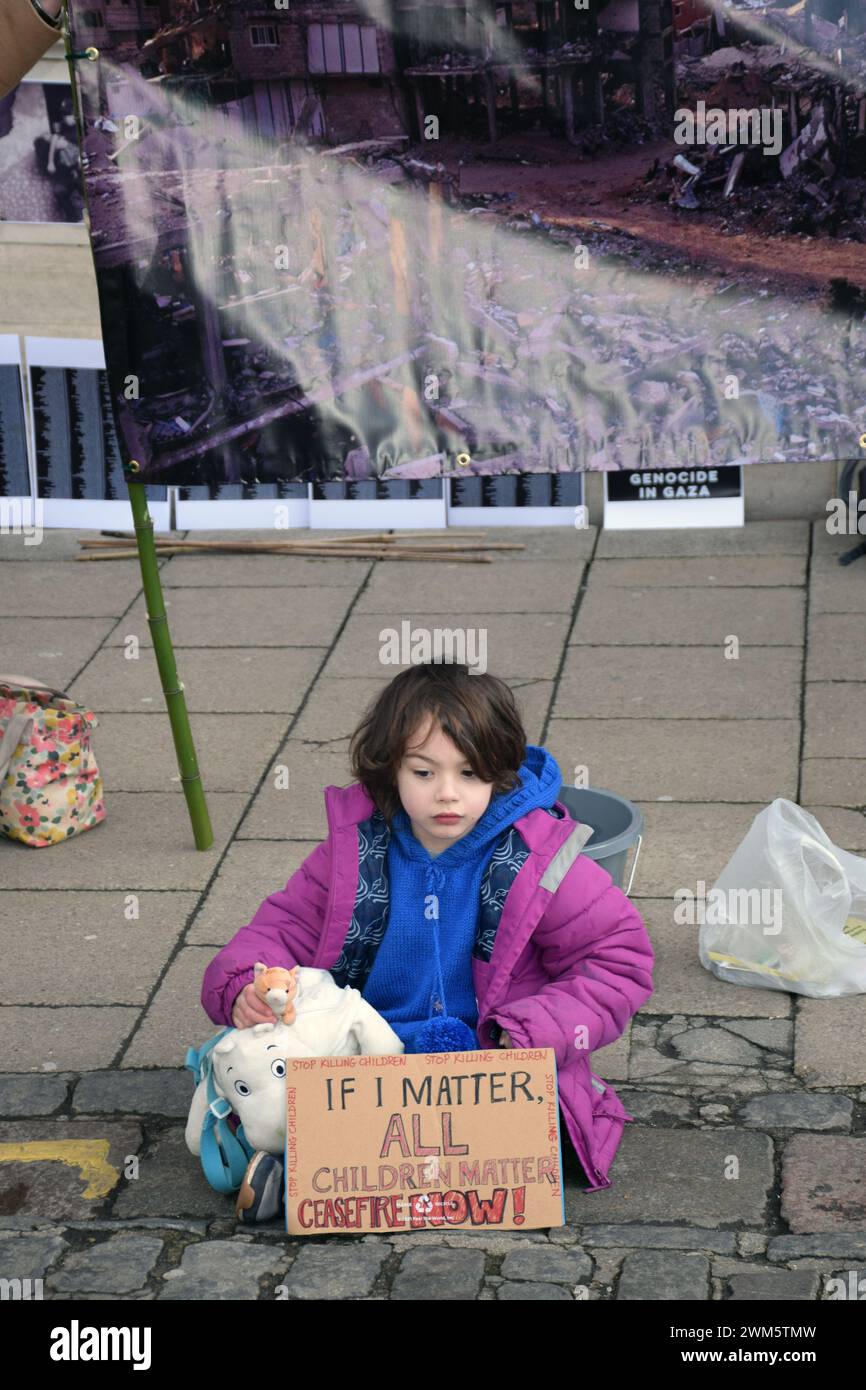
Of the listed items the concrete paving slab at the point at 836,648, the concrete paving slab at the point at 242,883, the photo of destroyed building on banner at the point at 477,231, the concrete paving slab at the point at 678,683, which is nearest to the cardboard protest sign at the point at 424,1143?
the concrete paving slab at the point at 242,883

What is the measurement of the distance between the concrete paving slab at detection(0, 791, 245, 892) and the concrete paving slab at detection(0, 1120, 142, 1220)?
3.96 feet

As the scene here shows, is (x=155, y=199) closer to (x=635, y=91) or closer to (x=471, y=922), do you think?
(x=635, y=91)

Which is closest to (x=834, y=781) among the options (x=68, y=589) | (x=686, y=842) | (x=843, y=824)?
(x=843, y=824)

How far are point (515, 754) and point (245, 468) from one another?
4.64 feet

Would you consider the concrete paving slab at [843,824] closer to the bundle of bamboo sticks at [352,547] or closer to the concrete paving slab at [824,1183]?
the concrete paving slab at [824,1183]

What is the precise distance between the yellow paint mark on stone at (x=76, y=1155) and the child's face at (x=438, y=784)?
969mm

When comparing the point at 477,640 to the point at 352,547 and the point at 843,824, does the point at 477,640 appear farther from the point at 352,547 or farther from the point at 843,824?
the point at 843,824

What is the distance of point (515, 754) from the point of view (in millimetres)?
3375

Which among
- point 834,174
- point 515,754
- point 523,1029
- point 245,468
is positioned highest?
point 834,174

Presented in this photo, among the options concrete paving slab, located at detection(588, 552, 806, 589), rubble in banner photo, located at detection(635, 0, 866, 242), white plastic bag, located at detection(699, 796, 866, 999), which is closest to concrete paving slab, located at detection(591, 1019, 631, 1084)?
white plastic bag, located at detection(699, 796, 866, 999)

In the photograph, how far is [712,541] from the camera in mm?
7652

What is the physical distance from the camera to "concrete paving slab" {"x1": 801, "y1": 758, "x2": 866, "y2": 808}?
5164mm

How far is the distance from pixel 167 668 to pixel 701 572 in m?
3.12
